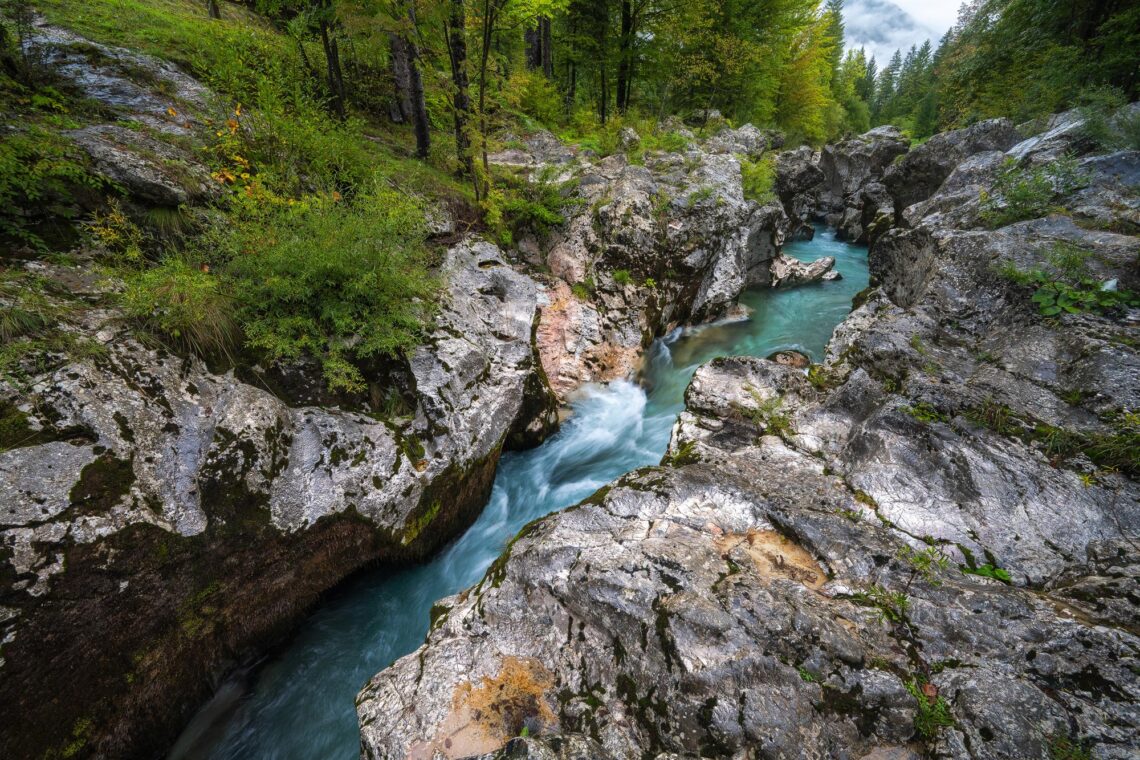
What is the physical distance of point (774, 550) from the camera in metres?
3.95

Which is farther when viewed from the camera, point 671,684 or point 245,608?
point 245,608

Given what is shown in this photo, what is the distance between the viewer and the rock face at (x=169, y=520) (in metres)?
3.26

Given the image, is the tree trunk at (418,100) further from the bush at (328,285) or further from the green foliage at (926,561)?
the green foliage at (926,561)

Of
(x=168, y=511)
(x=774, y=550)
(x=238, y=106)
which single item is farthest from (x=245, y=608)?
(x=238, y=106)

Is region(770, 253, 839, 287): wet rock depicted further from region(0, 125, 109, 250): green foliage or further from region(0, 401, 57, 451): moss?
region(0, 401, 57, 451): moss

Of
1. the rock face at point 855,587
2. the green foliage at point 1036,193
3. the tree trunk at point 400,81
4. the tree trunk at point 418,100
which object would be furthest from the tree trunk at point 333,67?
the green foliage at point 1036,193

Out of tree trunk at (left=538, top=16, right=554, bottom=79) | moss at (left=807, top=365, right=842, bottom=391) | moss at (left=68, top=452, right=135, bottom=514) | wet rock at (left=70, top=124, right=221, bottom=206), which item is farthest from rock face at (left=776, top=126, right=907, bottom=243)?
moss at (left=68, top=452, right=135, bottom=514)

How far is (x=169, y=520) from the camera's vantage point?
3.86 meters

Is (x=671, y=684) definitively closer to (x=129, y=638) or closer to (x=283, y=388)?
(x=129, y=638)

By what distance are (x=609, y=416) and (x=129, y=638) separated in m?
6.93

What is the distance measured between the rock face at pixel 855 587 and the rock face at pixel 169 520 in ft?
5.76

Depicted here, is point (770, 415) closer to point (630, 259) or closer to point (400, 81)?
point (630, 259)

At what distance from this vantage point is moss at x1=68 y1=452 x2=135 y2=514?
352 centimetres

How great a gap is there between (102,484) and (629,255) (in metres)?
9.05
